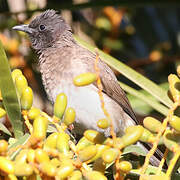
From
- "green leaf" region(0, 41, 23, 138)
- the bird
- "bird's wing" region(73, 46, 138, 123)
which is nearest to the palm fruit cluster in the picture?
"green leaf" region(0, 41, 23, 138)

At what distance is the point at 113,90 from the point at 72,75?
360mm

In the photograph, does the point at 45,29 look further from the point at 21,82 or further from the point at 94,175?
the point at 94,175

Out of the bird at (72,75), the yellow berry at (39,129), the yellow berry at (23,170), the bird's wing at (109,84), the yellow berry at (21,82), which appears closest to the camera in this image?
the yellow berry at (23,170)

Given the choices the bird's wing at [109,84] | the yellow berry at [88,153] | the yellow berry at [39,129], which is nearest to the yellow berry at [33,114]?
the yellow berry at [39,129]

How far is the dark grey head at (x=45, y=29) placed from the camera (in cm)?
344

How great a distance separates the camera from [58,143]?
1403 mm

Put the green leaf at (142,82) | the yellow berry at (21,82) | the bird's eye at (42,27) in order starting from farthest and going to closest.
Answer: the bird's eye at (42,27)
the green leaf at (142,82)
the yellow berry at (21,82)

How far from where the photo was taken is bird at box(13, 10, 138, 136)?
2.99 meters

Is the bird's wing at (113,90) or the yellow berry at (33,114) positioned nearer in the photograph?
the yellow berry at (33,114)

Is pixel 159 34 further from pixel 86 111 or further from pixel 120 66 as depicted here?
pixel 120 66

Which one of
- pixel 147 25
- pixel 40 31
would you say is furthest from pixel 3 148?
pixel 147 25

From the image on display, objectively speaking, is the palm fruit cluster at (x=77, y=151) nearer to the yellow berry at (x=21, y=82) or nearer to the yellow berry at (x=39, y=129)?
the yellow berry at (x=39, y=129)

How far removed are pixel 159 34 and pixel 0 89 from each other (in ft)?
10.8

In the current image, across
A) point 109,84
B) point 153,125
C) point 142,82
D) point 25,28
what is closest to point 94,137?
point 153,125
